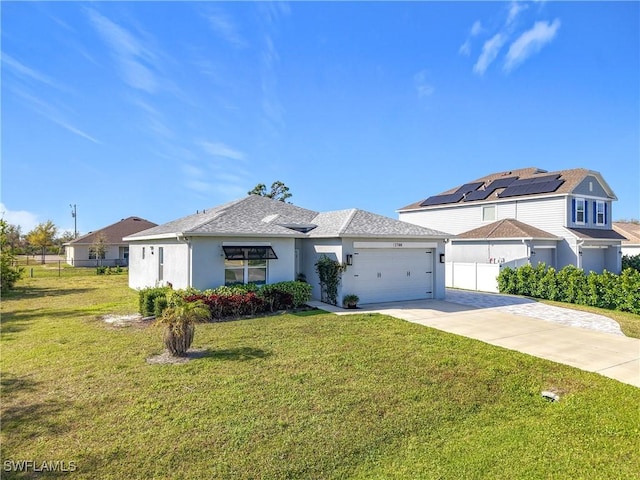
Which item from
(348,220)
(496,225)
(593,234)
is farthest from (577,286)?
(348,220)

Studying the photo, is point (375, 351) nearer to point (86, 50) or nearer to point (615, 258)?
point (86, 50)

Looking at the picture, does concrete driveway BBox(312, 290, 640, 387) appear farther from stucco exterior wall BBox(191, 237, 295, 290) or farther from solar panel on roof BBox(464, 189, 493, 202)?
solar panel on roof BBox(464, 189, 493, 202)

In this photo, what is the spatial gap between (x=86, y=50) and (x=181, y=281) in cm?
897

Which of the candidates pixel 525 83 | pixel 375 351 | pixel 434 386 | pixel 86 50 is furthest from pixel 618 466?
pixel 525 83

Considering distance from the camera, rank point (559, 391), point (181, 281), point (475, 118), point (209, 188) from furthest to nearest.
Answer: point (209, 188) < point (475, 118) < point (181, 281) < point (559, 391)

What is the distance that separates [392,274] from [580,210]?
1725cm

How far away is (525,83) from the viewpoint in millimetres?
17422

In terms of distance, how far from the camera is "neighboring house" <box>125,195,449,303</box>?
13.5m

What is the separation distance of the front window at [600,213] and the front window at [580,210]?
6.84ft

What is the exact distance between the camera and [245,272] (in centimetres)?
1415

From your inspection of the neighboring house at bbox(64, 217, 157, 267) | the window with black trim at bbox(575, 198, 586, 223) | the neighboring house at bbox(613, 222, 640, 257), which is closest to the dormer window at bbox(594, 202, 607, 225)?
the window with black trim at bbox(575, 198, 586, 223)

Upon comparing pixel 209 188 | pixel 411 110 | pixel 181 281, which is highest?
pixel 411 110

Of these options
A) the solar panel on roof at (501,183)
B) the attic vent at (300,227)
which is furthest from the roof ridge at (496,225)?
the attic vent at (300,227)

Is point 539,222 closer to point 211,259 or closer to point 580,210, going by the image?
point 580,210
